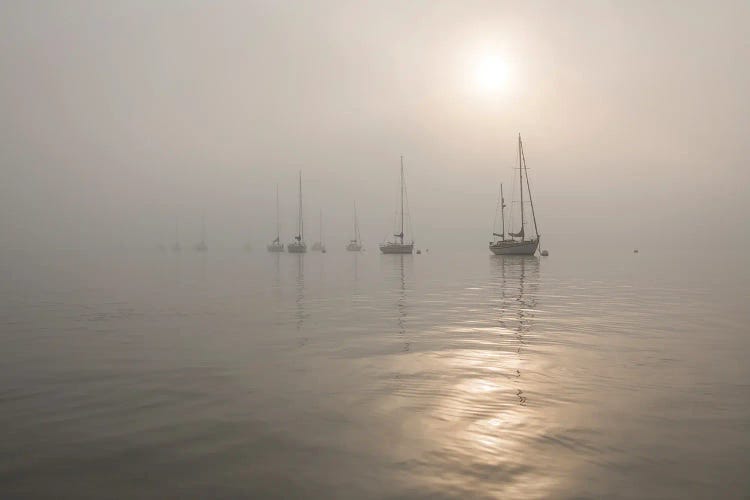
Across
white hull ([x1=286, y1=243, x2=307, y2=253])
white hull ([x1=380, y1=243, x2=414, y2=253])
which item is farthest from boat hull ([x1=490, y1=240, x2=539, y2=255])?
white hull ([x1=286, y1=243, x2=307, y2=253])

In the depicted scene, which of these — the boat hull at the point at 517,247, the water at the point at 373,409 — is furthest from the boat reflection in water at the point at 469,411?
the boat hull at the point at 517,247

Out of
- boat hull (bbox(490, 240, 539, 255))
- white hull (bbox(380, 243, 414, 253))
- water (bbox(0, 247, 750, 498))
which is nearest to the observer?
water (bbox(0, 247, 750, 498))

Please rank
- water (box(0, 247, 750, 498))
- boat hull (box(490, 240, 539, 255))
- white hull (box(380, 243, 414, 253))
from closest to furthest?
water (box(0, 247, 750, 498)) < boat hull (box(490, 240, 539, 255)) < white hull (box(380, 243, 414, 253))

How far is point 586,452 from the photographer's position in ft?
23.0

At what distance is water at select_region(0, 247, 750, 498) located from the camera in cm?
620

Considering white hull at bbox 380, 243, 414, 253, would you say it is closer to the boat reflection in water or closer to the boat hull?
the boat hull


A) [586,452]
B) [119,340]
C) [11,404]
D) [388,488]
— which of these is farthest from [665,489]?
[119,340]

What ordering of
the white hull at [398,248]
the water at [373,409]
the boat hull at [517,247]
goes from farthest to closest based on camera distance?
the white hull at [398,248] → the boat hull at [517,247] → the water at [373,409]

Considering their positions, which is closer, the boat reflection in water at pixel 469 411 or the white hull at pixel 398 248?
the boat reflection in water at pixel 469 411

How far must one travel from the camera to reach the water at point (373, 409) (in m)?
6.20

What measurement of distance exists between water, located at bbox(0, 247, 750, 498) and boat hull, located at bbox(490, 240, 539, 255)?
266ft

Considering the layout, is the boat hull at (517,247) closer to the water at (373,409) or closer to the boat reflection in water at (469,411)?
the water at (373,409)

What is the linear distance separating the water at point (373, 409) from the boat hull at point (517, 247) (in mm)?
81100

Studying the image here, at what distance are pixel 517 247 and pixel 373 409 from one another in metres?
95.8
